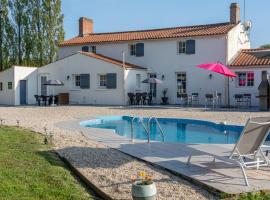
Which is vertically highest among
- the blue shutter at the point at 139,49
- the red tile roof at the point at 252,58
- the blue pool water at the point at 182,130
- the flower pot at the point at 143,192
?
the blue shutter at the point at 139,49

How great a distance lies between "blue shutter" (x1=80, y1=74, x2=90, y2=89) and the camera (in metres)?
29.7

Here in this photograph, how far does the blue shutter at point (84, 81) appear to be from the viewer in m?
29.7

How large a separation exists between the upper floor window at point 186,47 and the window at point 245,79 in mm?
3898

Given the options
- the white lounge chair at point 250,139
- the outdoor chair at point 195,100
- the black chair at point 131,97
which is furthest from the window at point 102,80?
the white lounge chair at point 250,139

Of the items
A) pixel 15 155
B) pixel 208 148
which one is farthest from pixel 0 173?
pixel 208 148

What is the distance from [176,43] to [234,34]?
4.23 m

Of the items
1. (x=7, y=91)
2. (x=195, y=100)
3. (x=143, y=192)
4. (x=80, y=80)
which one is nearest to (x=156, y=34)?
(x=195, y=100)

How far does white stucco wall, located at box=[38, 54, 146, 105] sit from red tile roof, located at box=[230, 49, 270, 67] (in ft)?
25.5

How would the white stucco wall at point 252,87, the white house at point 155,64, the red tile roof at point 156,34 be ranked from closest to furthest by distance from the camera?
the white stucco wall at point 252,87, the white house at point 155,64, the red tile roof at point 156,34

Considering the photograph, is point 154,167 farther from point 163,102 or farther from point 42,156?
point 163,102

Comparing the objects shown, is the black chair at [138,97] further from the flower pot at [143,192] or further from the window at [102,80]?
the flower pot at [143,192]

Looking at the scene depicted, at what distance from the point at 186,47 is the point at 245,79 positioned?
494 cm

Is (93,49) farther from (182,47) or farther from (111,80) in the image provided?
(182,47)

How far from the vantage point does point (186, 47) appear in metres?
28.8
